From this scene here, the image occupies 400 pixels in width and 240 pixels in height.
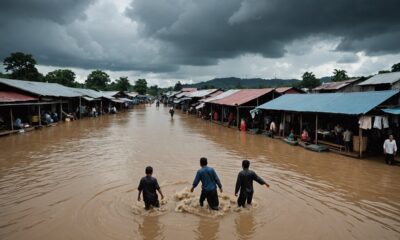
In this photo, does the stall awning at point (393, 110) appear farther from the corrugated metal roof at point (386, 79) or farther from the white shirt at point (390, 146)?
the corrugated metal roof at point (386, 79)

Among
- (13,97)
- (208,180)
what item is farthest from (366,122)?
(13,97)

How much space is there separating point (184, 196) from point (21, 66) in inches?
2922

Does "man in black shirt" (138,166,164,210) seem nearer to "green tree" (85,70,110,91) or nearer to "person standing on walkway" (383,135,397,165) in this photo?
"person standing on walkway" (383,135,397,165)

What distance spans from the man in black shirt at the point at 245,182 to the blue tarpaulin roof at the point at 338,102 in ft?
28.0

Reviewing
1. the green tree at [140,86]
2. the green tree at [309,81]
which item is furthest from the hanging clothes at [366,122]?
the green tree at [140,86]

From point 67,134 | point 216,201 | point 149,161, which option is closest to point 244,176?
point 216,201

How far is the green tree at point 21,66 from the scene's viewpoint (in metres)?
66.8

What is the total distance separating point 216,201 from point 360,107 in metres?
10.1

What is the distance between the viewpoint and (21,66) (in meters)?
68.1

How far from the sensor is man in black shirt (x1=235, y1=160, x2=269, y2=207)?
7121 mm

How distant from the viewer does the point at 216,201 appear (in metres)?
7.25

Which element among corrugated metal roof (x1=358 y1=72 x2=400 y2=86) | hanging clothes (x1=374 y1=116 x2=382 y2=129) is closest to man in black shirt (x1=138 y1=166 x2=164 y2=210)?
hanging clothes (x1=374 y1=116 x2=382 y2=129)

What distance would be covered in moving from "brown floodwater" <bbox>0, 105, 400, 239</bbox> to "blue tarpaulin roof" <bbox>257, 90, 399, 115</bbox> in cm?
239

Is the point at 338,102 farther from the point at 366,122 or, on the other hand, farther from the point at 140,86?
the point at 140,86
